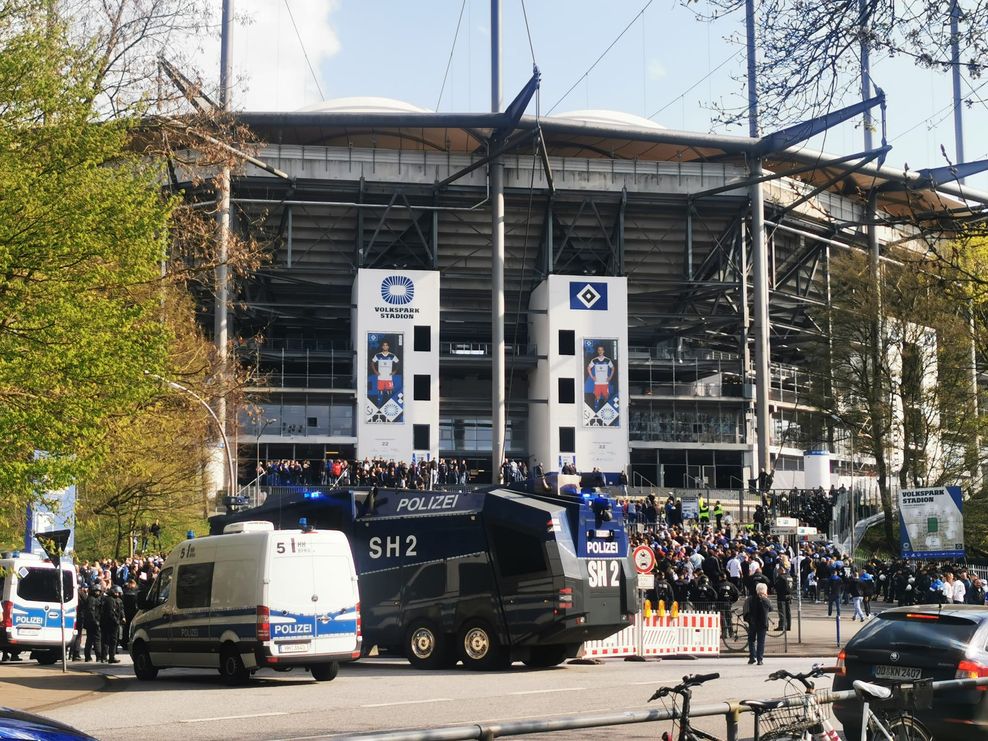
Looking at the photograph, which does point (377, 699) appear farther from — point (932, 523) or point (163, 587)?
point (932, 523)

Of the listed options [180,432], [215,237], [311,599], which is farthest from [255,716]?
[180,432]

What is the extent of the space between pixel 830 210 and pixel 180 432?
1842 inches

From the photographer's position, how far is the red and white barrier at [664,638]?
2252 centimetres

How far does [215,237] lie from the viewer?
24375mm

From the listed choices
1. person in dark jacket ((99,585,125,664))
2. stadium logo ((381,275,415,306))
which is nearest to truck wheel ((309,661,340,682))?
person in dark jacket ((99,585,125,664))

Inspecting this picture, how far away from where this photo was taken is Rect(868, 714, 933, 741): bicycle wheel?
26.8ft

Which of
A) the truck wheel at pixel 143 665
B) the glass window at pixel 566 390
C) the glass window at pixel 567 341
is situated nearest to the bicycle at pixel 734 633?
the truck wheel at pixel 143 665

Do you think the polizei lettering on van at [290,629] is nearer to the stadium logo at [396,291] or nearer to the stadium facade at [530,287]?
the stadium facade at [530,287]

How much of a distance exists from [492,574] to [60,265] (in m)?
7.66

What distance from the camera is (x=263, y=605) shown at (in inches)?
677

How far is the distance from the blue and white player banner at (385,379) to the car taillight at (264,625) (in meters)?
45.9

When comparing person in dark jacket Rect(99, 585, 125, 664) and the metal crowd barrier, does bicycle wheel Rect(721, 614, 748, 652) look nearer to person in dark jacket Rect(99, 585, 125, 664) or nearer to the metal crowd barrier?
person in dark jacket Rect(99, 585, 125, 664)

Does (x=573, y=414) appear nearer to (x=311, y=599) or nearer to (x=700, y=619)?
(x=700, y=619)

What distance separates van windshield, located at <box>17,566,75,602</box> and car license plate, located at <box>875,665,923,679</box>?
17.4 meters
